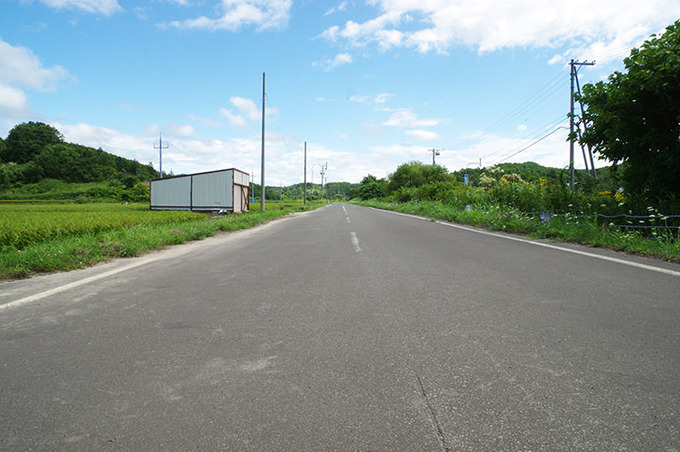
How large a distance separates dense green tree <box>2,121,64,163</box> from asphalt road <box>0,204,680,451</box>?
111 metres

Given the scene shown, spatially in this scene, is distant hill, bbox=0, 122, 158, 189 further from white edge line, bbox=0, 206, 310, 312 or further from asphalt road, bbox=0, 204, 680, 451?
asphalt road, bbox=0, 204, 680, 451

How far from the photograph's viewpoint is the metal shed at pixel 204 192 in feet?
96.0

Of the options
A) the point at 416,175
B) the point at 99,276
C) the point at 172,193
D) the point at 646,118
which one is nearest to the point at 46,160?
the point at 172,193

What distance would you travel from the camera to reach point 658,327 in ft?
8.95

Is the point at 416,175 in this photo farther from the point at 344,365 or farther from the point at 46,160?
the point at 46,160

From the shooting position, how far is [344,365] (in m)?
2.18

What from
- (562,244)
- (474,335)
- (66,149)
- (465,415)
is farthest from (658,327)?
(66,149)

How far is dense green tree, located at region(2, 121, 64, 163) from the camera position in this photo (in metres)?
84.9

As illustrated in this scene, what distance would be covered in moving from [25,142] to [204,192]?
88.4 m

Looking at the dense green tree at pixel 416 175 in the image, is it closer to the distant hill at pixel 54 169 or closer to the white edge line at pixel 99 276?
the white edge line at pixel 99 276

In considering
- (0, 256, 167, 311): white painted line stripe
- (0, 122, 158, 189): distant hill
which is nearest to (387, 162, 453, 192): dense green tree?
(0, 256, 167, 311): white painted line stripe

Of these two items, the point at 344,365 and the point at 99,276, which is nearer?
the point at 344,365

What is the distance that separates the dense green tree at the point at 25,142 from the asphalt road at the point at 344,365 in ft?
363

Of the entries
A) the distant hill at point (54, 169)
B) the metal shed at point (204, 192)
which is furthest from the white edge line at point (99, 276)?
the distant hill at point (54, 169)
